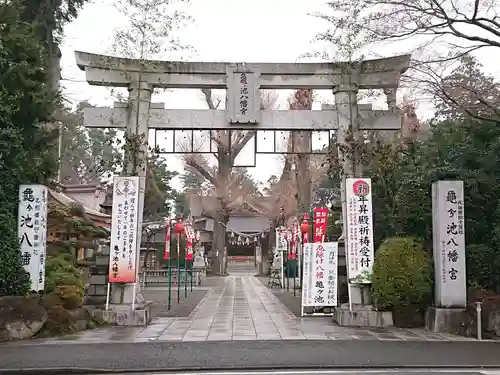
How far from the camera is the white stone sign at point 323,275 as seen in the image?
1437 cm

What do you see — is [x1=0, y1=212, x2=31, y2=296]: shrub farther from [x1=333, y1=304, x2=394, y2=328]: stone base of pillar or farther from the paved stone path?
[x1=333, y1=304, x2=394, y2=328]: stone base of pillar

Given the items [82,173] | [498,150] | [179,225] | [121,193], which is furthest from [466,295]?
[82,173]

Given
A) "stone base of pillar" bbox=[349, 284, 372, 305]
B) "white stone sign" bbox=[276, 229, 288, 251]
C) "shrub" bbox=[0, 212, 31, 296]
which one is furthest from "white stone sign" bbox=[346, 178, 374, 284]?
"white stone sign" bbox=[276, 229, 288, 251]

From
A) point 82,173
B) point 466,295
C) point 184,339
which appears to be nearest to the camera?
point 184,339

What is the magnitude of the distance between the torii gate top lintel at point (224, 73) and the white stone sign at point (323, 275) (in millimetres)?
4192

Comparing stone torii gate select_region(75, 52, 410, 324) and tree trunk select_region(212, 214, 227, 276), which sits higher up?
→ stone torii gate select_region(75, 52, 410, 324)

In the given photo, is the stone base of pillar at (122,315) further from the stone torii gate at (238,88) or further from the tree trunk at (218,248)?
the tree trunk at (218,248)

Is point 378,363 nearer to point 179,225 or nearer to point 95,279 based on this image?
point 95,279

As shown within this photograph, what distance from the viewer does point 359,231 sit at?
13.4 meters

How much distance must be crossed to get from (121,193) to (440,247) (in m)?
7.39

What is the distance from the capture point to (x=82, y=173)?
50.0 meters

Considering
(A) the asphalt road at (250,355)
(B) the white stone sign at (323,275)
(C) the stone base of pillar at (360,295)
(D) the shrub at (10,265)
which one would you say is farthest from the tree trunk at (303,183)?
(A) the asphalt road at (250,355)

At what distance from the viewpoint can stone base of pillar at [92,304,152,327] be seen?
13.1m

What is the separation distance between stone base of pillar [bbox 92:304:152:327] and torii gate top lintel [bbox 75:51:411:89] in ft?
18.2
